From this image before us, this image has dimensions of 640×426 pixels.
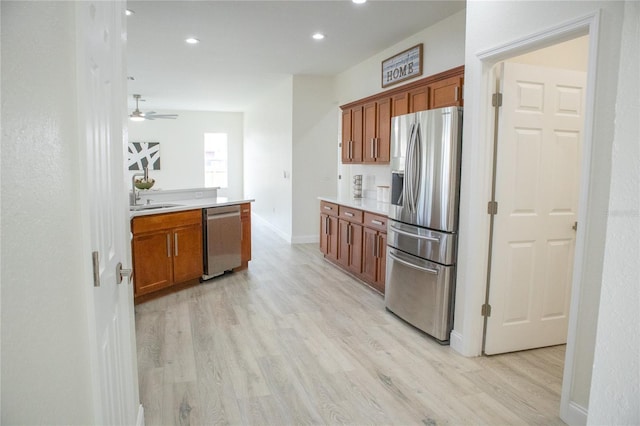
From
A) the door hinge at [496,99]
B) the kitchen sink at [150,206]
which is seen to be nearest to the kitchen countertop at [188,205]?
the kitchen sink at [150,206]

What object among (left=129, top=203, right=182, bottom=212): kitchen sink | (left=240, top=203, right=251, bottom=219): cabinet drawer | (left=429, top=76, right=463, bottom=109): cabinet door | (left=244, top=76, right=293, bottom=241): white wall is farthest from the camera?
(left=244, top=76, right=293, bottom=241): white wall

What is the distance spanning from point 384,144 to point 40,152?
14.7 feet

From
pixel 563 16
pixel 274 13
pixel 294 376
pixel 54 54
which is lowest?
pixel 294 376

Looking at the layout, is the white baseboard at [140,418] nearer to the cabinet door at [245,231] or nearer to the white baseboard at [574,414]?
the white baseboard at [574,414]

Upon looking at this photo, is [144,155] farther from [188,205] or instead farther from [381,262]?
[381,262]

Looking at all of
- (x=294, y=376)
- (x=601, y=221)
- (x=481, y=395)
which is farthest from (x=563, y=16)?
(x=294, y=376)

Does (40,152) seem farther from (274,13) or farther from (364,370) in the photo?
(274,13)

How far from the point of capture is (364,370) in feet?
9.23

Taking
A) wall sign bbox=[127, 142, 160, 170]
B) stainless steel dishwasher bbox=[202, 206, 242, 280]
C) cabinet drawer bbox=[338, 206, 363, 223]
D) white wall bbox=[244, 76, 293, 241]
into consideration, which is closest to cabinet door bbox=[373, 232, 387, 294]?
cabinet drawer bbox=[338, 206, 363, 223]

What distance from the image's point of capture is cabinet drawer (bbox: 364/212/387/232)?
4.26 meters

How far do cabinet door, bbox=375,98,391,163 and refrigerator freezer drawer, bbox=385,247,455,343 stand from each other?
1562 millimetres

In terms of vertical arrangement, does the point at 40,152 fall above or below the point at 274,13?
below

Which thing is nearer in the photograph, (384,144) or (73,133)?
(73,133)

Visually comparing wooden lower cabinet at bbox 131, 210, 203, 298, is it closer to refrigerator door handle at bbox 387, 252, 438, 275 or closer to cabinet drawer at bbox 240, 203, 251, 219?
cabinet drawer at bbox 240, 203, 251, 219
